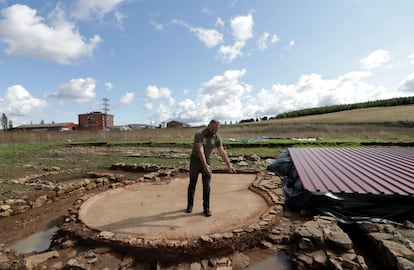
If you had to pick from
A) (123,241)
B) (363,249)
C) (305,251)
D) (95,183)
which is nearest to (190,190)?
(123,241)

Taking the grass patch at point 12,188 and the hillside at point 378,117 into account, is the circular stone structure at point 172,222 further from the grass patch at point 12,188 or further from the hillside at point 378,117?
the hillside at point 378,117

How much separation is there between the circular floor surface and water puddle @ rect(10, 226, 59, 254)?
0.86 meters

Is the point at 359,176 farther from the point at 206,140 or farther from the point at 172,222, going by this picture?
the point at 172,222

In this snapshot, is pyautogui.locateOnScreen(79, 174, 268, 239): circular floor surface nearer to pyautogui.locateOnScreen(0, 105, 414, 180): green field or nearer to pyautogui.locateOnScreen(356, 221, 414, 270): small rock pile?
pyautogui.locateOnScreen(356, 221, 414, 270): small rock pile

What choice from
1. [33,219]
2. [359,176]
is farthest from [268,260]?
[33,219]

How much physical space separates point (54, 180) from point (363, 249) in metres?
9.91

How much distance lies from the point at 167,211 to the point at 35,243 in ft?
8.89

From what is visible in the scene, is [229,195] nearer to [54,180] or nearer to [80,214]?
[80,214]

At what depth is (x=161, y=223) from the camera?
15.5ft

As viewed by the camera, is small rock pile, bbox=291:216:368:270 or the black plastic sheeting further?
the black plastic sheeting

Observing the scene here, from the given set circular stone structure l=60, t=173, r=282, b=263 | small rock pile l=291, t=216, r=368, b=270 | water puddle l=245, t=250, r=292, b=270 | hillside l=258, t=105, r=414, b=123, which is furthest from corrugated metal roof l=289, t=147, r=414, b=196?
hillside l=258, t=105, r=414, b=123

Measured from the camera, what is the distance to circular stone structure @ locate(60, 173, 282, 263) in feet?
12.8

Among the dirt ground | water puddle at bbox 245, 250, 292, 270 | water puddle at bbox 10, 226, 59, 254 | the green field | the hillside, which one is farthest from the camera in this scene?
the hillside

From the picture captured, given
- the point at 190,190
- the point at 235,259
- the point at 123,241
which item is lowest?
the point at 235,259
